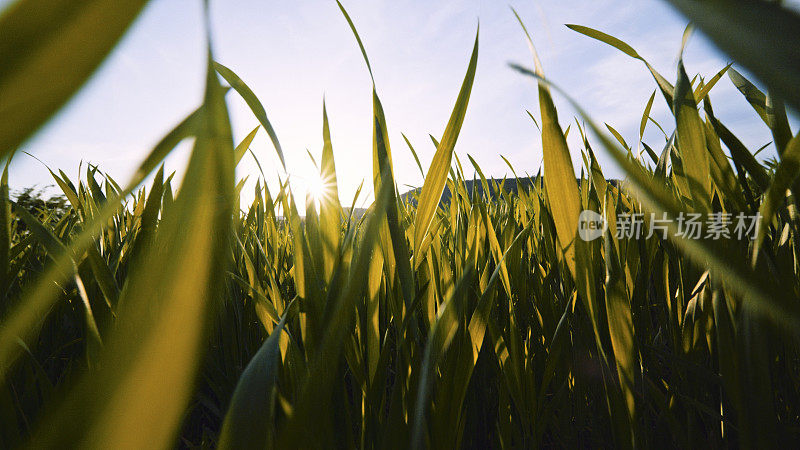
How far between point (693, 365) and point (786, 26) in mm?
489

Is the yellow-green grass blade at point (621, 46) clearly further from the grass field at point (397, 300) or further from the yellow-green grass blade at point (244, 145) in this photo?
the yellow-green grass blade at point (244, 145)

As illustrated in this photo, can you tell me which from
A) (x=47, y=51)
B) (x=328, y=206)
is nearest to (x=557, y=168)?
(x=328, y=206)

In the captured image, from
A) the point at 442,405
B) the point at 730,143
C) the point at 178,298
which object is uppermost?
the point at 730,143

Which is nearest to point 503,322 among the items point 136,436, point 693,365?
point 693,365

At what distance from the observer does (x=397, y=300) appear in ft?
1.59

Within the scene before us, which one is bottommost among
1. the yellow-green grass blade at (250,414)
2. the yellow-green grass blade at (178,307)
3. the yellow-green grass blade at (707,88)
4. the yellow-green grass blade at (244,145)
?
the yellow-green grass blade at (250,414)

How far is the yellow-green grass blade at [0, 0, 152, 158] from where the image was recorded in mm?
90

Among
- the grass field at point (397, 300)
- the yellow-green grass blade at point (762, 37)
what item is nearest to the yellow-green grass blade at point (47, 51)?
the grass field at point (397, 300)

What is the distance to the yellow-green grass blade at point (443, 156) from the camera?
34cm

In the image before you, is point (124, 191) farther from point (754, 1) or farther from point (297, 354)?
point (754, 1)

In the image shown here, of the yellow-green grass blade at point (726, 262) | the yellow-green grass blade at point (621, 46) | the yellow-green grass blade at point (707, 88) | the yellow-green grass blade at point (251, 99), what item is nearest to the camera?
the yellow-green grass blade at point (726, 262)

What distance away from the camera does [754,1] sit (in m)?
0.08

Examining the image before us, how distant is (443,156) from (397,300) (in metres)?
0.20

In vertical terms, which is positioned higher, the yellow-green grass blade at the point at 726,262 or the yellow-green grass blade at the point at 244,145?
the yellow-green grass blade at the point at 244,145
